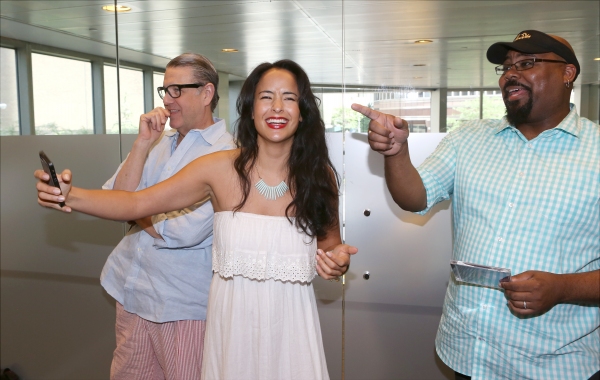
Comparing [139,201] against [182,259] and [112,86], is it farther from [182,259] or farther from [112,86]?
[112,86]

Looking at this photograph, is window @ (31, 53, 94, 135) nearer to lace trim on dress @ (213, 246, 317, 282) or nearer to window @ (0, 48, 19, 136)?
window @ (0, 48, 19, 136)

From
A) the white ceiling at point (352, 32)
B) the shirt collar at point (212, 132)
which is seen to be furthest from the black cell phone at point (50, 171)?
the white ceiling at point (352, 32)

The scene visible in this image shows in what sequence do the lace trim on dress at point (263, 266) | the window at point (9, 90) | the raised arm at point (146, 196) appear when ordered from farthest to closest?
the window at point (9, 90), the lace trim on dress at point (263, 266), the raised arm at point (146, 196)

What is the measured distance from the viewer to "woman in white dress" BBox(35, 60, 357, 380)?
1634 mm

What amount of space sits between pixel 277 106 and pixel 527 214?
83cm

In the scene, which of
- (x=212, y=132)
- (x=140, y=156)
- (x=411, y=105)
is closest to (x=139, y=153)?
(x=140, y=156)

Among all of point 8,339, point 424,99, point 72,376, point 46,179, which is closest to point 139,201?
point 46,179

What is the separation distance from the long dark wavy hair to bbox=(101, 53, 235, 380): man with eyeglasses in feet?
1.01

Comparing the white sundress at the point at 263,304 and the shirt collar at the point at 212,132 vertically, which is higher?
the shirt collar at the point at 212,132

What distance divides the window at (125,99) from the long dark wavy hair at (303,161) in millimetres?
1483

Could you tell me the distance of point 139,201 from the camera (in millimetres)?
1624

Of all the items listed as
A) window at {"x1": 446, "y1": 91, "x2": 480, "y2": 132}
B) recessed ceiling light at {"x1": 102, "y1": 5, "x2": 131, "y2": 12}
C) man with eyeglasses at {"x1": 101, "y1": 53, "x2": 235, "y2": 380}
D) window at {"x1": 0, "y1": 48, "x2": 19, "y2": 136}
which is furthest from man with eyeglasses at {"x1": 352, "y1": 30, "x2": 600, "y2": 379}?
window at {"x1": 0, "y1": 48, "x2": 19, "y2": 136}

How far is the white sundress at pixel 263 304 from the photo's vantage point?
1.63 meters

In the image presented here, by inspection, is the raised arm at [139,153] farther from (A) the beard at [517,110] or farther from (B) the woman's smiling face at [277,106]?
(A) the beard at [517,110]
